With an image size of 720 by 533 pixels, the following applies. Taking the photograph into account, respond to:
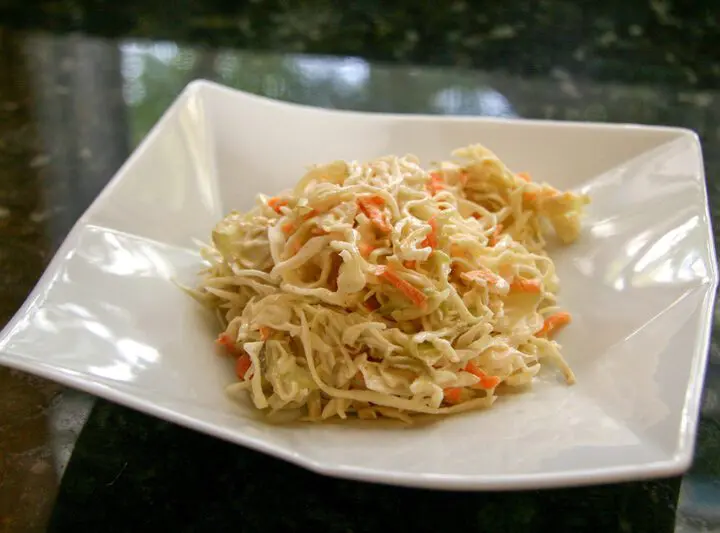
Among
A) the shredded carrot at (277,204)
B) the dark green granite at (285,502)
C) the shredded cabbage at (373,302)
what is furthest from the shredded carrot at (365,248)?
the dark green granite at (285,502)

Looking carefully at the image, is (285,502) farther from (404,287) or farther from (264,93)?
(264,93)

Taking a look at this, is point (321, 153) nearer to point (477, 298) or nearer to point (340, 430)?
point (477, 298)

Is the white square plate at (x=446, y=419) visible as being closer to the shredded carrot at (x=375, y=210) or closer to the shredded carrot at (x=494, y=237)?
the shredded carrot at (x=494, y=237)

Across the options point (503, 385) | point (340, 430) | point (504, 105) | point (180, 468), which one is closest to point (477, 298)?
point (503, 385)

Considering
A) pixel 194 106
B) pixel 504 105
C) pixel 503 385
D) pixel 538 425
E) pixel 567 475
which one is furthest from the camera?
pixel 504 105

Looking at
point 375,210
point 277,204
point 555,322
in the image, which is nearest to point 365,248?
point 375,210

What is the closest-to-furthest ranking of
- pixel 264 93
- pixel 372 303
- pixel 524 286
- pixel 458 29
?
1. pixel 372 303
2. pixel 524 286
3. pixel 264 93
4. pixel 458 29

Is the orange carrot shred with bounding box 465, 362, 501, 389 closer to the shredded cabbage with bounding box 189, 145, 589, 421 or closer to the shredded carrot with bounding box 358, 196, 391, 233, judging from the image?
the shredded cabbage with bounding box 189, 145, 589, 421

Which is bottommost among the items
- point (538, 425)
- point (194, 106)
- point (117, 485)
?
point (117, 485)
